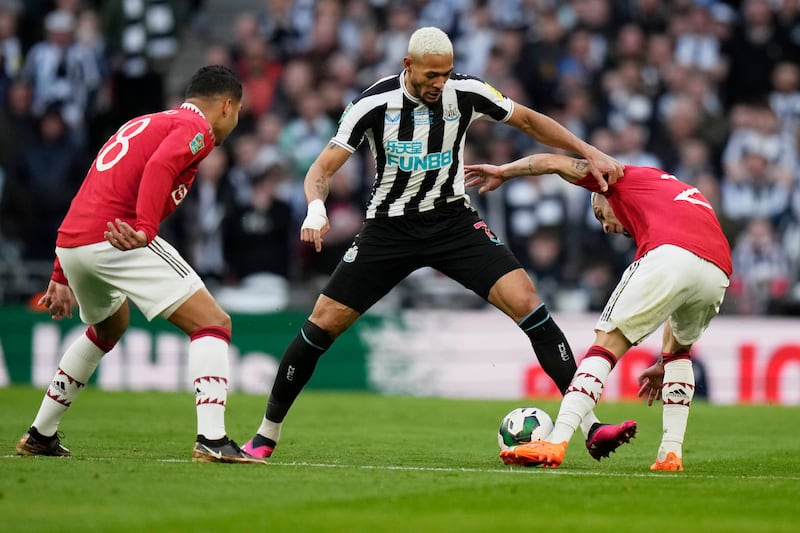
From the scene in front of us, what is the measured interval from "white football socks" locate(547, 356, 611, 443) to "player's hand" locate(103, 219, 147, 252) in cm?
255

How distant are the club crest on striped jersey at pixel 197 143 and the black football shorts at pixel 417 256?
130 centimetres

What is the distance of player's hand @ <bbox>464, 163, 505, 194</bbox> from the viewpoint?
8492 millimetres

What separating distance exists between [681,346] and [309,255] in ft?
31.4

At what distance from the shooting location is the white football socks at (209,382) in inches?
297

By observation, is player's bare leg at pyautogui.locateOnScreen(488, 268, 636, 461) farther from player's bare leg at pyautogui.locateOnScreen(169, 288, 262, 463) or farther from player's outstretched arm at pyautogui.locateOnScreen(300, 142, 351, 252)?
player's bare leg at pyautogui.locateOnScreen(169, 288, 262, 463)

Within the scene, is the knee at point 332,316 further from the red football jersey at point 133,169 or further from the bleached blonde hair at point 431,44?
the bleached blonde hair at point 431,44

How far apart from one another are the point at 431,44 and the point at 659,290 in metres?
2.00

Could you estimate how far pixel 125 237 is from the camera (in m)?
7.32

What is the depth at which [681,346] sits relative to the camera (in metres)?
8.12

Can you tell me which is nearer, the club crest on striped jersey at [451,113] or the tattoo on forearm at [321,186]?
the tattoo on forearm at [321,186]

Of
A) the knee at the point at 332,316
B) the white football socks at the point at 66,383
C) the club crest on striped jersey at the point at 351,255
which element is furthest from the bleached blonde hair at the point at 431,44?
the white football socks at the point at 66,383

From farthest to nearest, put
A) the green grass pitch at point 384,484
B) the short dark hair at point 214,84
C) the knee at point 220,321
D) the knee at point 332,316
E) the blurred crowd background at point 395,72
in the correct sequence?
the blurred crowd background at point 395,72
the knee at point 332,316
the short dark hair at point 214,84
the knee at point 220,321
the green grass pitch at point 384,484

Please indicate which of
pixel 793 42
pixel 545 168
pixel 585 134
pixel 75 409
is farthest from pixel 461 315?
pixel 545 168

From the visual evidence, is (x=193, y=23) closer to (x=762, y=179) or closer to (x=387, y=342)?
(x=387, y=342)
